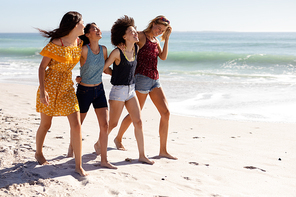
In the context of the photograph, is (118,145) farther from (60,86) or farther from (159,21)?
(159,21)

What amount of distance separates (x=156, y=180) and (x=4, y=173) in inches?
64.6

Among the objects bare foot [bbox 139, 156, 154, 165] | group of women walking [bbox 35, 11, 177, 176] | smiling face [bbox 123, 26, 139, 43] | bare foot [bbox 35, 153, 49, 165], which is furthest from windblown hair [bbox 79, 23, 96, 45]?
bare foot [bbox 139, 156, 154, 165]

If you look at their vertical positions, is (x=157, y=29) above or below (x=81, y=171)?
above

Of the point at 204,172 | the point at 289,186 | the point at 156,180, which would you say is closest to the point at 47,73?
the point at 156,180

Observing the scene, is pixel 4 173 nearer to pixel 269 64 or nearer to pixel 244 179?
pixel 244 179

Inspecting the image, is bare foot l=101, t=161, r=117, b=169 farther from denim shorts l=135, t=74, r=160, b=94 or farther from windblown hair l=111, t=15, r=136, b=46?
windblown hair l=111, t=15, r=136, b=46

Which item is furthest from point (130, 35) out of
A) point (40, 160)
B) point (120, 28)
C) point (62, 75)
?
point (40, 160)

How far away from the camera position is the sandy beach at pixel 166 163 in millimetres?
3201

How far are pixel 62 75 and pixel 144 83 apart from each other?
3.90ft

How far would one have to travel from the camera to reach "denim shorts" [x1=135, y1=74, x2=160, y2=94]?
4.19m

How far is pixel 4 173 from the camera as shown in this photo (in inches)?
133

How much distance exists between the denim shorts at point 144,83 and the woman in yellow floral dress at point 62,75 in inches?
40.1

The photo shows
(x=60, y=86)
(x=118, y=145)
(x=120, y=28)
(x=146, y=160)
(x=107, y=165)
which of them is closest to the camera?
(x=60, y=86)

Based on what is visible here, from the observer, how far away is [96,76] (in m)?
3.67
